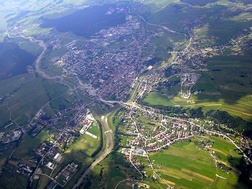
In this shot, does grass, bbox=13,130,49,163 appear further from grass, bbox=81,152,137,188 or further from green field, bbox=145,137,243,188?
green field, bbox=145,137,243,188

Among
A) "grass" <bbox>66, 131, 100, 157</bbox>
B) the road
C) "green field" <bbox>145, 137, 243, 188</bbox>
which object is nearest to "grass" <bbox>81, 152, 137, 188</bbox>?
the road

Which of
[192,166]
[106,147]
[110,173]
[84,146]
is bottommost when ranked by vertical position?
[106,147]

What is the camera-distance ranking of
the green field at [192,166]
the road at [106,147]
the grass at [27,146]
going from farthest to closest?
the grass at [27,146]
the road at [106,147]
the green field at [192,166]

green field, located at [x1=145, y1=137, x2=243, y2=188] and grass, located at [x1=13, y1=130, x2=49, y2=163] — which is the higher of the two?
grass, located at [x1=13, y1=130, x2=49, y2=163]

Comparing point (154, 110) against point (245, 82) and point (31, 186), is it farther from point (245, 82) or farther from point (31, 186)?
point (31, 186)

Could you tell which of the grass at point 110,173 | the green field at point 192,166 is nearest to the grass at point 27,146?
the grass at point 110,173

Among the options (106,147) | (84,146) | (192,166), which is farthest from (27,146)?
(192,166)

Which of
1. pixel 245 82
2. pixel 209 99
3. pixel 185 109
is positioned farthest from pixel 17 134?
pixel 245 82

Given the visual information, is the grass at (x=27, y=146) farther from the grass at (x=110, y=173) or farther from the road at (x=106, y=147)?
the grass at (x=110, y=173)

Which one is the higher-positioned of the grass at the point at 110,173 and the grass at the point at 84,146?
the grass at the point at 110,173

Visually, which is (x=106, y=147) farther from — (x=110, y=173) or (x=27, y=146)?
(x=27, y=146)

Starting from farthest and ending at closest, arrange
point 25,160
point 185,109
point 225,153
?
point 185,109
point 25,160
point 225,153
